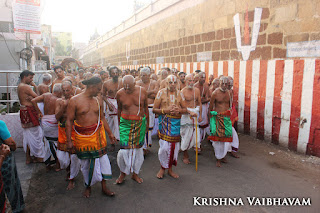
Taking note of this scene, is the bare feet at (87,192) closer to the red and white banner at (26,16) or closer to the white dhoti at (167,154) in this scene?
the white dhoti at (167,154)

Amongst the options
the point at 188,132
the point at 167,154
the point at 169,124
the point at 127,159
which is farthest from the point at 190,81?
the point at 127,159

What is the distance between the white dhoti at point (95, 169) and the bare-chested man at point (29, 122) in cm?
199

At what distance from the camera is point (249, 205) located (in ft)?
11.3

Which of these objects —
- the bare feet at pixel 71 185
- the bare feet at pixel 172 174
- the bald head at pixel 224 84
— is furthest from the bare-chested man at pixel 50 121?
the bald head at pixel 224 84

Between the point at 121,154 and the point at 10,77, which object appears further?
the point at 10,77

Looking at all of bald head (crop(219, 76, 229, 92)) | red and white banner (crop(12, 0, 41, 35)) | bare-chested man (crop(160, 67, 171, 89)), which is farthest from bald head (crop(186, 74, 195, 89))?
red and white banner (crop(12, 0, 41, 35))

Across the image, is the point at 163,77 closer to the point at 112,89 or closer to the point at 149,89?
the point at 149,89

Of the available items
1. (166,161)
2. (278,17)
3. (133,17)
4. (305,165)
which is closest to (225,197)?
(166,161)

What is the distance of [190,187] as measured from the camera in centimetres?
398

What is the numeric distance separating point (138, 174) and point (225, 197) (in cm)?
160

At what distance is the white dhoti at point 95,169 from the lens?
3.62m

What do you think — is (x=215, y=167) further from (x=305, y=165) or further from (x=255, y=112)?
(x=255, y=112)

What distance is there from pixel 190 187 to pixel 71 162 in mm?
1941

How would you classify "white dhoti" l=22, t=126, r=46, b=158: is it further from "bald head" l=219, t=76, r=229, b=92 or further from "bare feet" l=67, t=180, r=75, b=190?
"bald head" l=219, t=76, r=229, b=92
